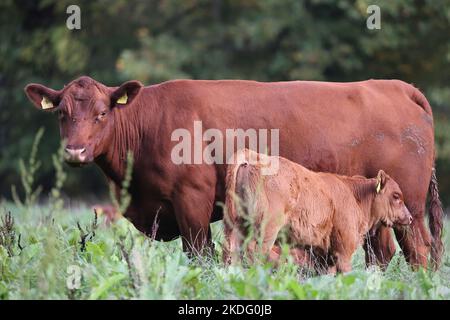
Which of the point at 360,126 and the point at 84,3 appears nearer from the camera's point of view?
the point at 360,126

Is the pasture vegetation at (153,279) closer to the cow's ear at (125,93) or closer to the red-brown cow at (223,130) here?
the red-brown cow at (223,130)

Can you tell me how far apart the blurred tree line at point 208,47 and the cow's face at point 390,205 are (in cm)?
1198

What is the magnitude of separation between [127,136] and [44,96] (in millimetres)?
784

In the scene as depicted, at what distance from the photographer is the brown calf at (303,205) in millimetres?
7141

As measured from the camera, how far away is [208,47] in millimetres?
22953

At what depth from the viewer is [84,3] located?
2459cm

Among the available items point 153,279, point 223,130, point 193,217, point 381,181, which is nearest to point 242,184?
point 193,217

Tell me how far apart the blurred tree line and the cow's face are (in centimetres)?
1198

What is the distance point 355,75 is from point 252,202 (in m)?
15.1

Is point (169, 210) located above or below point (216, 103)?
below

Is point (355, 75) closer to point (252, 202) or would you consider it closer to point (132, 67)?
Result: point (132, 67)

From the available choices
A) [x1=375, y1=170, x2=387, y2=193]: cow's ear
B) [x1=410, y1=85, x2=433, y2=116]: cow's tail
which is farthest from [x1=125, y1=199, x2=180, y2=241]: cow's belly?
[x1=410, y1=85, x2=433, y2=116]: cow's tail
